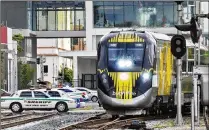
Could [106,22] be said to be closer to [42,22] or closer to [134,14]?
[134,14]

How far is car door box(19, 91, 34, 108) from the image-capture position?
3322 centimetres

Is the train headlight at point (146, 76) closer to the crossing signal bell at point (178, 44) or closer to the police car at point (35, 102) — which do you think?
the crossing signal bell at point (178, 44)

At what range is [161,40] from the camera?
26750 millimetres

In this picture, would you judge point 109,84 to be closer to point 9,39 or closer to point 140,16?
point 9,39

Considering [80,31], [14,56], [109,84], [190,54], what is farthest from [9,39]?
[109,84]

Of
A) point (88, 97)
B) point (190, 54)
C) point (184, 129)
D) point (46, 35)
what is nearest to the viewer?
point (184, 129)

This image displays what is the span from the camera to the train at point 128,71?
23.5 metres

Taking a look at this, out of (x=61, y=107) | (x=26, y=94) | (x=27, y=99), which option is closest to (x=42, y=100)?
(x=27, y=99)

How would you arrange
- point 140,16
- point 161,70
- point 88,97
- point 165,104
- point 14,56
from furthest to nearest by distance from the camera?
point 140,16, point 14,56, point 88,97, point 165,104, point 161,70

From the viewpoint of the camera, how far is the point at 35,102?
33.4 metres

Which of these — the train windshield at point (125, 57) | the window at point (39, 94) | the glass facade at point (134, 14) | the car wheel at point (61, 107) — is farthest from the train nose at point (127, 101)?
the glass facade at point (134, 14)

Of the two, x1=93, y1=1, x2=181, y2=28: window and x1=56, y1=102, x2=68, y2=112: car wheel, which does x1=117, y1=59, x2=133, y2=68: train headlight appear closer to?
x1=56, y1=102, x2=68, y2=112: car wheel

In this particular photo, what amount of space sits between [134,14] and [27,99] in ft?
117

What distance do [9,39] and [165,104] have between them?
108 ft
